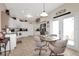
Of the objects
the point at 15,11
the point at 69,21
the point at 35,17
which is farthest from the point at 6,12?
the point at 69,21

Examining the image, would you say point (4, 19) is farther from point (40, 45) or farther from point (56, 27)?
point (56, 27)

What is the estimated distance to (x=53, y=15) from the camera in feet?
8.95

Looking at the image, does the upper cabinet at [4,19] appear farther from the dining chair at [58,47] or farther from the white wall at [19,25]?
the dining chair at [58,47]

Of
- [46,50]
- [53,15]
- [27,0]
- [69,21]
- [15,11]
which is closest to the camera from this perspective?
[27,0]

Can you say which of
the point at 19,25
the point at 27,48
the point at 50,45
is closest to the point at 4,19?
the point at 19,25

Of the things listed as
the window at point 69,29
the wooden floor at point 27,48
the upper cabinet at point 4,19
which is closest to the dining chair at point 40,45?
the wooden floor at point 27,48

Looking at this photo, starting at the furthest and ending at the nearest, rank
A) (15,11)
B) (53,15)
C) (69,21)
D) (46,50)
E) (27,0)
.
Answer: (69,21) < (46,50) < (53,15) < (15,11) < (27,0)

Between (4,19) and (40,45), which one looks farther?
(40,45)

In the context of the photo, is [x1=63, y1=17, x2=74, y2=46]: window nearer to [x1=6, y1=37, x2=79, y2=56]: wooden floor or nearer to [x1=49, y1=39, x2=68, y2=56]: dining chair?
[x1=49, y1=39, x2=68, y2=56]: dining chair

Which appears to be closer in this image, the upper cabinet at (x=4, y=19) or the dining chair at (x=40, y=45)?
the upper cabinet at (x=4, y=19)

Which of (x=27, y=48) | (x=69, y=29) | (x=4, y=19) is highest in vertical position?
(x=4, y=19)

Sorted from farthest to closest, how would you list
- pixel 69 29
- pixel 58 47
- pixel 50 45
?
pixel 69 29 < pixel 50 45 < pixel 58 47

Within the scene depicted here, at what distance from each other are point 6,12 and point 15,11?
24cm

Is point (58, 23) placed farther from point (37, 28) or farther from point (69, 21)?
point (37, 28)
